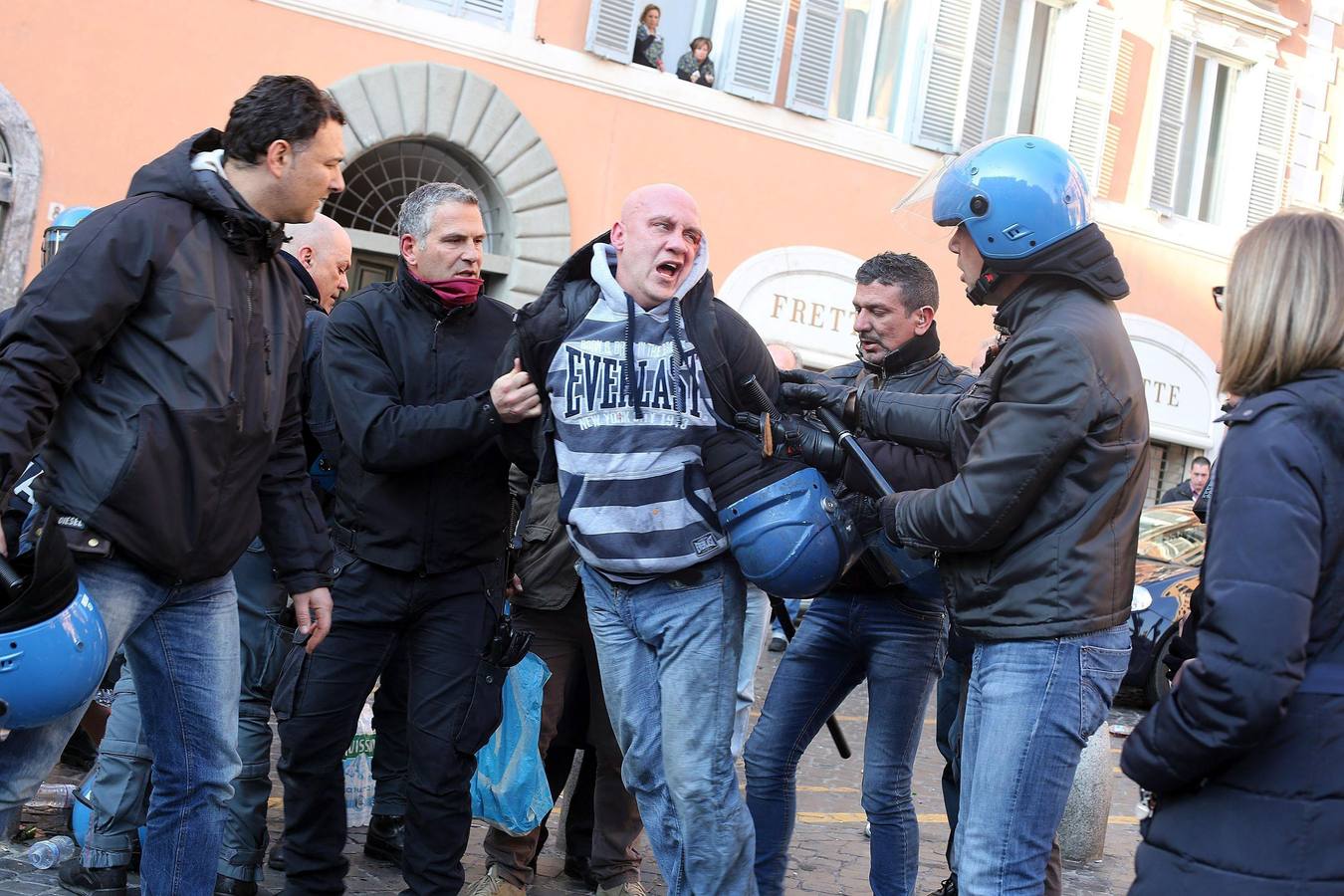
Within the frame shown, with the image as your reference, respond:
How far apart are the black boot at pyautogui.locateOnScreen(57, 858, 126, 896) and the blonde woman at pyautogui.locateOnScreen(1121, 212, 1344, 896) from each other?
122 inches

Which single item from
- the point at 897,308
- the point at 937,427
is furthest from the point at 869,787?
the point at 897,308

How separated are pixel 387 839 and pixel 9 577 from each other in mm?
2268

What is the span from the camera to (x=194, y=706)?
141 inches

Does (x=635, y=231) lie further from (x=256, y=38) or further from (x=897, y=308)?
(x=256, y=38)

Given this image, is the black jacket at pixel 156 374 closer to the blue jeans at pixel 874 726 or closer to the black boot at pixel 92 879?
the black boot at pixel 92 879

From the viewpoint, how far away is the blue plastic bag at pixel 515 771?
15.1ft

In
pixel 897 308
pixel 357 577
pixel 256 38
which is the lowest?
pixel 357 577

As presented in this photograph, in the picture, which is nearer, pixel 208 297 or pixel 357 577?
pixel 208 297

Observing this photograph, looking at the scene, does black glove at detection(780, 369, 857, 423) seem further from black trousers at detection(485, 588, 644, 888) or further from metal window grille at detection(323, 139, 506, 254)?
metal window grille at detection(323, 139, 506, 254)

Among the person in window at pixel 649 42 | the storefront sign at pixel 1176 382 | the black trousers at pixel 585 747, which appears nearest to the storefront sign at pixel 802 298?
the person in window at pixel 649 42

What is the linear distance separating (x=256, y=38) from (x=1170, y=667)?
38.8ft

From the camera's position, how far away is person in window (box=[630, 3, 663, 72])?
14914mm

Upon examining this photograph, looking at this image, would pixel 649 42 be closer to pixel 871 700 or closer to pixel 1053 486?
pixel 871 700

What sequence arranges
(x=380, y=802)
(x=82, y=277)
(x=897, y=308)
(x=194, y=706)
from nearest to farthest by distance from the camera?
(x=82, y=277) < (x=194, y=706) < (x=897, y=308) < (x=380, y=802)
